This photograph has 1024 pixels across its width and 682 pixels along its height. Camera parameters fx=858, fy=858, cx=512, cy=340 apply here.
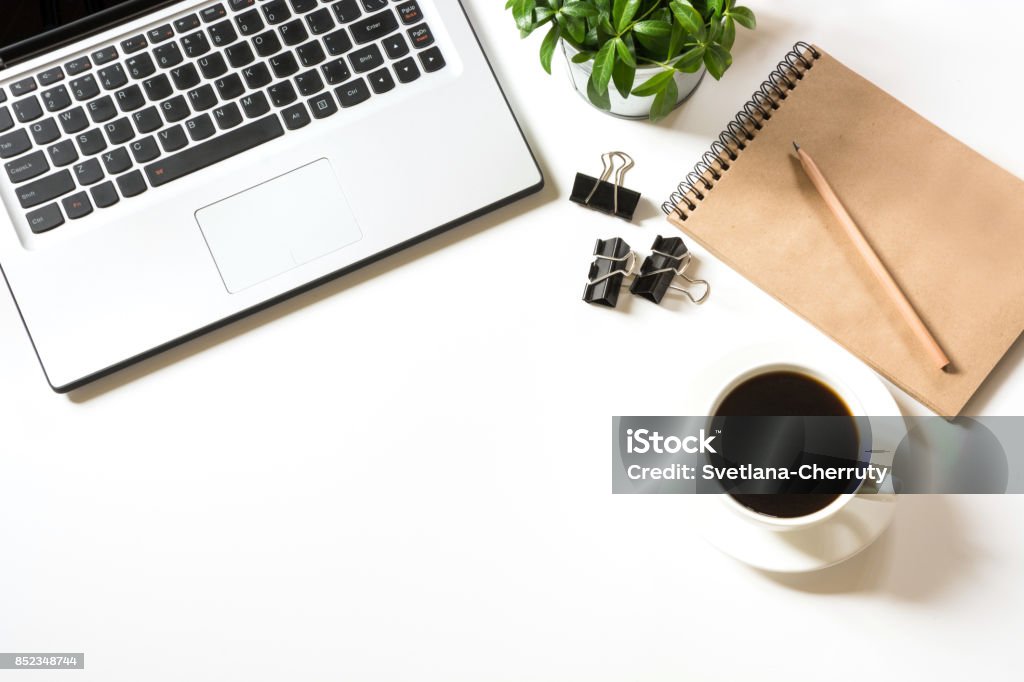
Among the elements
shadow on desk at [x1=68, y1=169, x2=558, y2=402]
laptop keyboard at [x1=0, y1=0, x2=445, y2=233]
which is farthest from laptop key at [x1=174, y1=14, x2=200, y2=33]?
shadow on desk at [x1=68, y1=169, x2=558, y2=402]

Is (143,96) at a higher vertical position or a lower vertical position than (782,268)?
higher

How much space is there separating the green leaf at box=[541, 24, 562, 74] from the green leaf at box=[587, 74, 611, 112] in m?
0.04

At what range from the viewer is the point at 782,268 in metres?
0.70

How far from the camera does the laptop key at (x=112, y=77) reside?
73cm

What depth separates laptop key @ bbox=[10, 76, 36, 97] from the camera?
726 millimetres

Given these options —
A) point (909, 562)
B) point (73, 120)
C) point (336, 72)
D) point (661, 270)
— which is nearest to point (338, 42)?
point (336, 72)

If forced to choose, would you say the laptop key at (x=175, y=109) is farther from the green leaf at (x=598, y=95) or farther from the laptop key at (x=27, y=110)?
the green leaf at (x=598, y=95)

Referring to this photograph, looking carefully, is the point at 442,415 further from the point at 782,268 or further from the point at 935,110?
the point at 935,110

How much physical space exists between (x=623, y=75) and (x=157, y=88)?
1.29ft

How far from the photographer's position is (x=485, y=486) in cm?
71

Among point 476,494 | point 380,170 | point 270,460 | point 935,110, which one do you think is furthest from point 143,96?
point 935,110

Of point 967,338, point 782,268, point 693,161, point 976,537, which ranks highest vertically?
point 693,161

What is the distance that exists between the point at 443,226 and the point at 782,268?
283mm

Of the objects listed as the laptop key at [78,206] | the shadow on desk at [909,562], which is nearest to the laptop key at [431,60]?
the laptop key at [78,206]
